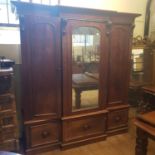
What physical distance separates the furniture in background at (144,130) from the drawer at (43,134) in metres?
1.09

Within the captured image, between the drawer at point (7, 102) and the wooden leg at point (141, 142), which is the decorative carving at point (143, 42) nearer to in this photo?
the wooden leg at point (141, 142)

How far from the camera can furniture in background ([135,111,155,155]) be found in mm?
1537

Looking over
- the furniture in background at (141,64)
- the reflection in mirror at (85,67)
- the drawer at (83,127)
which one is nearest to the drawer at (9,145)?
the drawer at (83,127)

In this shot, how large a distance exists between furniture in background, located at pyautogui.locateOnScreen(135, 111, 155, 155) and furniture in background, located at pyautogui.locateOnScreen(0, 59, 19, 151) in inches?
51.4

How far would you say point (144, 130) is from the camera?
1568 mm

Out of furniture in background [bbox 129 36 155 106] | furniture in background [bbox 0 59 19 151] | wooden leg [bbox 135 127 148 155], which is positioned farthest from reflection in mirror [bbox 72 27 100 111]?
furniture in background [bbox 129 36 155 106]

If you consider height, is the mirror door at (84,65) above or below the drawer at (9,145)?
above

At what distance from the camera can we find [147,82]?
Answer: 12.3 ft

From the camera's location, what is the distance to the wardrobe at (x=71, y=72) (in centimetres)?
214

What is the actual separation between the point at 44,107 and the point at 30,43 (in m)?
0.76

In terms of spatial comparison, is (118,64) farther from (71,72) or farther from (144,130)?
(144,130)

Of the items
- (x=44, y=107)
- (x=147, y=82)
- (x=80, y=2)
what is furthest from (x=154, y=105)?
(x=80, y=2)

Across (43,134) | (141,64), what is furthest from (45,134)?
(141,64)

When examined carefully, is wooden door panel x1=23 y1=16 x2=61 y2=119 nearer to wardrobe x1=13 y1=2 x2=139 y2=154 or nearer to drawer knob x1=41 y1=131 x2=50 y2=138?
wardrobe x1=13 y1=2 x2=139 y2=154
